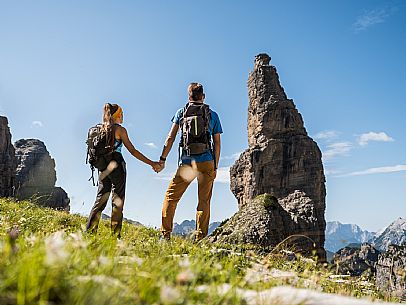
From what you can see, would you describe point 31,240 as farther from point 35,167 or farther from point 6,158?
point 35,167

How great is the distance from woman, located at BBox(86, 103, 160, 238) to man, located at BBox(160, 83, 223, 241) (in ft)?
4.35

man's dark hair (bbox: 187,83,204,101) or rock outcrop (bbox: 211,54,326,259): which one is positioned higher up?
rock outcrop (bbox: 211,54,326,259)

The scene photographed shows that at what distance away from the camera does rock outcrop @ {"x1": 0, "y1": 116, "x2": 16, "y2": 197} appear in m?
108

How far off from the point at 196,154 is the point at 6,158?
11257cm

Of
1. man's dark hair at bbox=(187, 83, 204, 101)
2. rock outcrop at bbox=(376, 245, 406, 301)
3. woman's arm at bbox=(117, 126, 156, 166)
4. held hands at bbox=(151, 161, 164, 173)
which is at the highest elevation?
man's dark hair at bbox=(187, 83, 204, 101)

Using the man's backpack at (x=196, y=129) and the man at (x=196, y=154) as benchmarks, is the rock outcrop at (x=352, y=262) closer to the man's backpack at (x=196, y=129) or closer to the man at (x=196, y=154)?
the man at (x=196, y=154)

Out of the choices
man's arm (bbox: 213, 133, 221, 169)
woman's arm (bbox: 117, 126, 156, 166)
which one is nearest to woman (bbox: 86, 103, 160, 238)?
woman's arm (bbox: 117, 126, 156, 166)

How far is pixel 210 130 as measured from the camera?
10.5 m

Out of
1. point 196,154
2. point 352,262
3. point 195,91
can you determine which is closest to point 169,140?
point 196,154

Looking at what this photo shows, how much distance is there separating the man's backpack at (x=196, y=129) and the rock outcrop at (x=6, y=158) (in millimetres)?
102825

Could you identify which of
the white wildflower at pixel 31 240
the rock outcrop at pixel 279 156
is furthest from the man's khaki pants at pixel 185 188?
the rock outcrop at pixel 279 156

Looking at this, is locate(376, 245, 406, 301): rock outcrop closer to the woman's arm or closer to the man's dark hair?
A: the man's dark hair

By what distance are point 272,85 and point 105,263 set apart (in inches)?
3935

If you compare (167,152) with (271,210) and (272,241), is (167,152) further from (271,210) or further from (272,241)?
(271,210)
